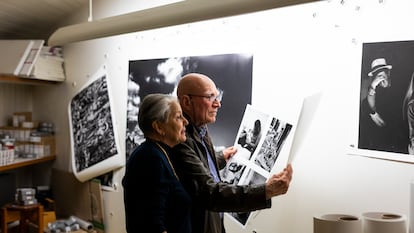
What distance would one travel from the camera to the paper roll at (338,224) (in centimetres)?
193

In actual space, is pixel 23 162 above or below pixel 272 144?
below

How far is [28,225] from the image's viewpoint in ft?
11.6

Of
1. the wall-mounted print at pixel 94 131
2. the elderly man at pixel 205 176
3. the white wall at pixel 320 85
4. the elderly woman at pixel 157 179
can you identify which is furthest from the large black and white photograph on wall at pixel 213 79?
the elderly woman at pixel 157 179

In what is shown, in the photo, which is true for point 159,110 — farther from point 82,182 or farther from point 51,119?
point 51,119

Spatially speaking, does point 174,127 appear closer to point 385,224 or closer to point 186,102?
point 186,102

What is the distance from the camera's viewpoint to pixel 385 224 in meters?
1.85

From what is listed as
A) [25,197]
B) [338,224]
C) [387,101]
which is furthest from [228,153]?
[25,197]

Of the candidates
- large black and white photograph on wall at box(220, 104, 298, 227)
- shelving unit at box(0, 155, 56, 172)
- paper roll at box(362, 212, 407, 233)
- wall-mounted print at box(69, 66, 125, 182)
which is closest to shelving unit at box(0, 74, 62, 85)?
wall-mounted print at box(69, 66, 125, 182)

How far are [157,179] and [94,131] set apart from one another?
185 centimetres

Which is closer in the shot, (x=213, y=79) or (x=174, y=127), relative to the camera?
(x=174, y=127)

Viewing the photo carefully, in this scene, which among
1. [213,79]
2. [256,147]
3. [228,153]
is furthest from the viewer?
[213,79]

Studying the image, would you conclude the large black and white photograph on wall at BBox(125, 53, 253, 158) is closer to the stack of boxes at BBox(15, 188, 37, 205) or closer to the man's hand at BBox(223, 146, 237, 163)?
the man's hand at BBox(223, 146, 237, 163)

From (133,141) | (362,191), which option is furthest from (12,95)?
(362,191)

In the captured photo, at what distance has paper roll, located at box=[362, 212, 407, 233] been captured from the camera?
1.84m
